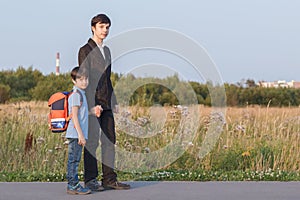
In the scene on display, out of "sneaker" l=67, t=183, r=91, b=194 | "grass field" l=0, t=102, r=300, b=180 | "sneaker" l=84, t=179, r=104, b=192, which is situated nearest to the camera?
"sneaker" l=67, t=183, r=91, b=194

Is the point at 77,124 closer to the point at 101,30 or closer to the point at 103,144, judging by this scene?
the point at 103,144

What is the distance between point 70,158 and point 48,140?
389 centimetres

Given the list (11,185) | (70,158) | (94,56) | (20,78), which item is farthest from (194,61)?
(20,78)

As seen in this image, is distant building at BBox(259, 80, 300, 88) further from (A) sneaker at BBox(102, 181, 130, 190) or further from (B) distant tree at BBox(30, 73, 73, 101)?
(A) sneaker at BBox(102, 181, 130, 190)

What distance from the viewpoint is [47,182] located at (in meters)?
7.57

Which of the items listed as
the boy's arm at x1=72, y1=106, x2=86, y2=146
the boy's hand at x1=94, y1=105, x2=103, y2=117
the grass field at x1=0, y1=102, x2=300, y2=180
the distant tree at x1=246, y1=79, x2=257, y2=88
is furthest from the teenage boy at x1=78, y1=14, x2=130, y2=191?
the distant tree at x1=246, y1=79, x2=257, y2=88

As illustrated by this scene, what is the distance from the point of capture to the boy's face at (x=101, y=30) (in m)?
6.72

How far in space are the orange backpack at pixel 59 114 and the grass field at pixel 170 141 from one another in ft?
5.06

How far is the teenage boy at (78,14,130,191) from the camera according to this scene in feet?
22.0

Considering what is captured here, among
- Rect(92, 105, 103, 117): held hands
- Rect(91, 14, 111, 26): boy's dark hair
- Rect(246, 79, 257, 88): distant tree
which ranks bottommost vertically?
Rect(92, 105, 103, 117): held hands

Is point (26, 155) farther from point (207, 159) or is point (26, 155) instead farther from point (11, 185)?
point (207, 159)

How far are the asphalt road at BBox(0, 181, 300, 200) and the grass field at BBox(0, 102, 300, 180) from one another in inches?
37.5

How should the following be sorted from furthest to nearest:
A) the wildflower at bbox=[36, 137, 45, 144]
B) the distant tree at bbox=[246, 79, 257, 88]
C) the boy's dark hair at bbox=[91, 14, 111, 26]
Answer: the distant tree at bbox=[246, 79, 257, 88] → the wildflower at bbox=[36, 137, 45, 144] → the boy's dark hair at bbox=[91, 14, 111, 26]

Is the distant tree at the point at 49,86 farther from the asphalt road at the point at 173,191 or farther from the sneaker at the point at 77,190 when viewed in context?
the sneaker at the point at 77,190
